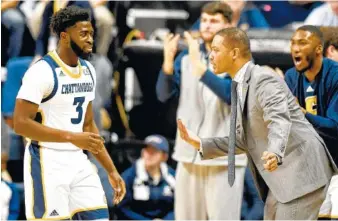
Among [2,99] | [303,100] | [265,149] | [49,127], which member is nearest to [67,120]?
[49,127]

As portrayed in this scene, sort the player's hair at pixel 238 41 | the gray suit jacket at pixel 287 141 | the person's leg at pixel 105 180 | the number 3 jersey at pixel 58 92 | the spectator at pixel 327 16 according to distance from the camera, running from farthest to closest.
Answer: the spectator at pixel 327 16, the person's leg at pixel 105 180, the player's hair at pixel 238 41, the number 3 jersey at pixel 58 92, the gray suit jacket at pixel 287 141

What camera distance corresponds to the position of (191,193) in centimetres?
702

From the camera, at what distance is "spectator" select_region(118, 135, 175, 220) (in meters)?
7.67

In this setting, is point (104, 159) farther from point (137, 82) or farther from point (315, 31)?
point (137, 82)

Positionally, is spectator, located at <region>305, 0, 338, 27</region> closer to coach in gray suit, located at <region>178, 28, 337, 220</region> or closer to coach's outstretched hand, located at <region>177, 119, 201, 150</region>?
coach in gray suit, located at <region>178, 28, 337, 220</region>

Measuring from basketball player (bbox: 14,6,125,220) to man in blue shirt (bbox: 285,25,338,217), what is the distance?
4.47 feet

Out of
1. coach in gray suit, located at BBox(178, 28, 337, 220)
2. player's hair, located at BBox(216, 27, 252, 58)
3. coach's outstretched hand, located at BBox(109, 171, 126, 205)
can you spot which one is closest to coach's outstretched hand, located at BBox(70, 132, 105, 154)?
coach's outstretched hand, located at BBox(109, 171, 126, 205)

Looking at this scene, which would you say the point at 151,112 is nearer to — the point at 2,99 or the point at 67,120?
the point at 2,99

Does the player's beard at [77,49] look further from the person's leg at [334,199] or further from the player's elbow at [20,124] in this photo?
the person's leg at [334,199]

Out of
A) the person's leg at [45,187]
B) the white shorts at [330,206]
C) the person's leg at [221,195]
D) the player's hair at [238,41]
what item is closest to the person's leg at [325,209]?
the white shorts at [330,206]

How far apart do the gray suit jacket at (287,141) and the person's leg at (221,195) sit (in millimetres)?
1106

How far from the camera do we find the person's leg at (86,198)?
5812 millimetres

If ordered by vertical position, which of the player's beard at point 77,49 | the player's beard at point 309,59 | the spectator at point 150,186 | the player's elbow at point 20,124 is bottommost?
the spectator at point 150,186

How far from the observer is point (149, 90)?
8289mm
